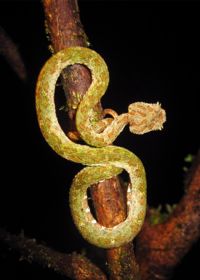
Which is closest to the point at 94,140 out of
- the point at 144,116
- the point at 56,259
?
the point at 144,116

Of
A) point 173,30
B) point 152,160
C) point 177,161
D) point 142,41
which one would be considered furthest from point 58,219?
point 173,30

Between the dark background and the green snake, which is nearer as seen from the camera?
the green snake

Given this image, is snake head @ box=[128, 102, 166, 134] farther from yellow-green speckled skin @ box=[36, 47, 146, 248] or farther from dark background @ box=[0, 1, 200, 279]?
dark background @ box=[0, 1, 200, 279]

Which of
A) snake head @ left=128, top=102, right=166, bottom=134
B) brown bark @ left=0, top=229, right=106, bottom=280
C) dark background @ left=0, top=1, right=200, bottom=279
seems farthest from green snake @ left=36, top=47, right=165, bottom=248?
dark background @ left=0, top=1, right=200, bottom=279

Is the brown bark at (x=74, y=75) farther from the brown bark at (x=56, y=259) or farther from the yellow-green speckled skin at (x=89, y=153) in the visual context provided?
the brown bark at (x=56, y=259)

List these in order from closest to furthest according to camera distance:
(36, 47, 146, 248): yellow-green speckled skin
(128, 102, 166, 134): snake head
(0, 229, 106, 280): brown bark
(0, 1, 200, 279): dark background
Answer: (36, 47, 146, 248): yellow-green speckled skin, (128, 102, 166, 134): snake head, (0, 229, 106, 280): brown bark, (0, 1, 200, 279): dark background

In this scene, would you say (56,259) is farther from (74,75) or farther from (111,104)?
(111,104)
